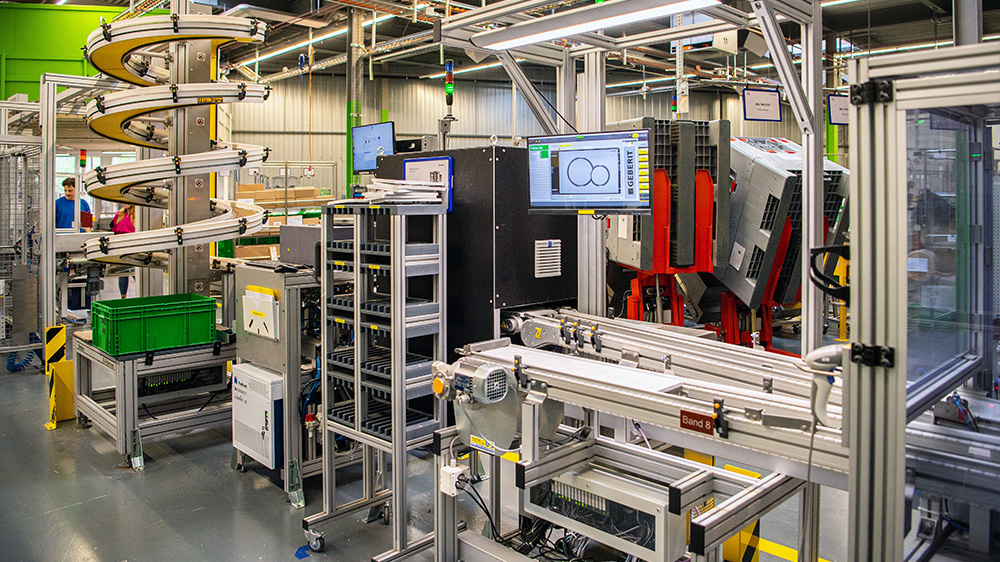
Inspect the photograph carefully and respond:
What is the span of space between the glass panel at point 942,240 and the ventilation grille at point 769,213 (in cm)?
280

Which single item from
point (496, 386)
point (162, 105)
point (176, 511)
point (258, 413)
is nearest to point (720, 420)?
point (496, 386)

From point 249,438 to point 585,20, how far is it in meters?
2.82

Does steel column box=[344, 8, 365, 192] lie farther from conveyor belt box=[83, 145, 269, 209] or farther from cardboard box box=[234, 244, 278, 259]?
conveyor belt box=[83, 145, 269, 209]

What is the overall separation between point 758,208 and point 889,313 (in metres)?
3.84

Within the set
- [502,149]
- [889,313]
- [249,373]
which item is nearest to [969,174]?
[889,313]

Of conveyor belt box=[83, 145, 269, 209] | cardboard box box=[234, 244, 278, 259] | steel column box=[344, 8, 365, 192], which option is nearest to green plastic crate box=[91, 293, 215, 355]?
conveyor belt box=[83, 145, 269, 209]

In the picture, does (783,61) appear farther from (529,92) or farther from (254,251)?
(254,251)

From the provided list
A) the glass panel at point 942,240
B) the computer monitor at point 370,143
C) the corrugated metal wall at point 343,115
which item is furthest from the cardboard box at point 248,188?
the glass panel at point 942,240

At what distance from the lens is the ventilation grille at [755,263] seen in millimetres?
5281

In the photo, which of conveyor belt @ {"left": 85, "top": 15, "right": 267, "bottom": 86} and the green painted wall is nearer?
conveyor belt @ {"left": 85, "top": 15, "right": 267, "bottom": 86}

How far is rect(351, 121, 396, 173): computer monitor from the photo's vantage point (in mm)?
6637

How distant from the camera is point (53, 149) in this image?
6219mm

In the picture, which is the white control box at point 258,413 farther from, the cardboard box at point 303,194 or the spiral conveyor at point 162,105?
the cardboard box at point 303,194

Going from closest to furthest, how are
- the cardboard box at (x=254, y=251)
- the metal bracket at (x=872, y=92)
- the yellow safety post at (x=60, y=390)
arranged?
1. the metal bracket at (x=872, y=92)
2. the yellow safety post at (x=60, y=390)
3. the cardboard box at (x=254, y=251)
